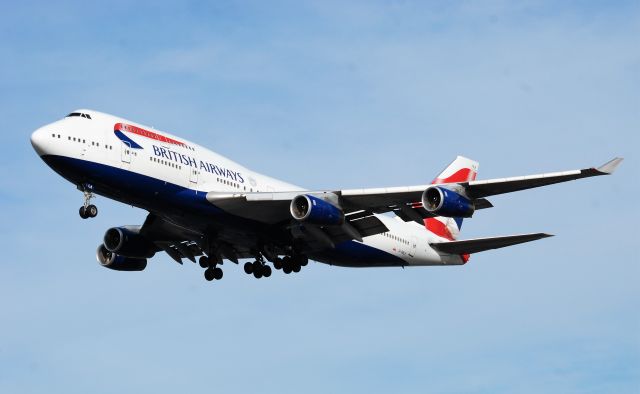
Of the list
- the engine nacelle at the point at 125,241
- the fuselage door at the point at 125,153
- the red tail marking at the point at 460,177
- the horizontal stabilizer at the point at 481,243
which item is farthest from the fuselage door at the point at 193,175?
the red tail marking at the point at 460,177

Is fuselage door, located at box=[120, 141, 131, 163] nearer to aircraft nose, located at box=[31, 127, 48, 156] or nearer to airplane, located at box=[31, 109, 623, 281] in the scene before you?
airplane, located at box=[31, 109, 623, 281]

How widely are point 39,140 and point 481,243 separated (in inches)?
807

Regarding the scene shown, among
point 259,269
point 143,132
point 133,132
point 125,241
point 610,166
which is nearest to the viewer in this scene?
point 610,166

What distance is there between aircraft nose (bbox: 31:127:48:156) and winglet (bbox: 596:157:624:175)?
21.0m

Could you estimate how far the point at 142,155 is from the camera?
44781 mm

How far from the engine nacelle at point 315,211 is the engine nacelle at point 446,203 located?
3.83 metres

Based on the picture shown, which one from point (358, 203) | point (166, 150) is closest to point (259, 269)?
point (358, 203)

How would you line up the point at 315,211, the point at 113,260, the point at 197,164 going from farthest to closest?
the point at 113,260 → the point at 197,164 → the point at 315,211

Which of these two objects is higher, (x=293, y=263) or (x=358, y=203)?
(x=358, y=203)

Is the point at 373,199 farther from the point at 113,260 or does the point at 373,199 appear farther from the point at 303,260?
the point at 113,260

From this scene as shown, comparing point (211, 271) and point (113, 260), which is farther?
point (113, 260)

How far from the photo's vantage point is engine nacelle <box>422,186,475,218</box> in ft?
144

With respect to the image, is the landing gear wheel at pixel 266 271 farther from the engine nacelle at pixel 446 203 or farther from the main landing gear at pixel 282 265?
the engine nacelle at pixel 446 203

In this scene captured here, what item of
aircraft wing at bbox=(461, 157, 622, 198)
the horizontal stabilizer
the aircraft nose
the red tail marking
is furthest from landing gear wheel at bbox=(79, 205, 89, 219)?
the red tail marking
